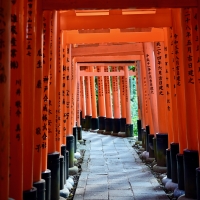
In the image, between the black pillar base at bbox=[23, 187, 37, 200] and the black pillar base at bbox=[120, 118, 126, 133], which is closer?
the black pillar base at bbox=[23, 187, 37, 200]

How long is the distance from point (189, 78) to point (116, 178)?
9.85ft

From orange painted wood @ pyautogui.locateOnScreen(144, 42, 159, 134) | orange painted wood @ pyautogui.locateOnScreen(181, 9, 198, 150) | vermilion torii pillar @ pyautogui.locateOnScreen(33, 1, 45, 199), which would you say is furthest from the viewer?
orange painted wood @ pyautogui.locateOnScreen(144, 42, 159, 134)

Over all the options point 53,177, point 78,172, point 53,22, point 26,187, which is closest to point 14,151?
point 26,187

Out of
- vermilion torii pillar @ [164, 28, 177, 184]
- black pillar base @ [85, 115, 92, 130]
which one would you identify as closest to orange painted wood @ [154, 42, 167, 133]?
vermilion torii pillar @ [164, 28, 177, 184]

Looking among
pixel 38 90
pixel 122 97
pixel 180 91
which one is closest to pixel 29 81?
pixel 38 90

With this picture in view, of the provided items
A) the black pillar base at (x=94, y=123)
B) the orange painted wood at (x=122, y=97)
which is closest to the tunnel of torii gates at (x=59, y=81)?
the orange painted wood at (x=122, y=97)

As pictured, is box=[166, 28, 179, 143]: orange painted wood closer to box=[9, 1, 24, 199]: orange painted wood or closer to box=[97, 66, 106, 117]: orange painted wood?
box=[9, 1, 24, 199]: orange painted wood

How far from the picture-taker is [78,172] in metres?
7.28

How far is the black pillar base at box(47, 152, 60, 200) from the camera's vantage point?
474cm

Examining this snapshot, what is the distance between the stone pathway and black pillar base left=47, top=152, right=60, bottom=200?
65 centimetres

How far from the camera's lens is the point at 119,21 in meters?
5.73

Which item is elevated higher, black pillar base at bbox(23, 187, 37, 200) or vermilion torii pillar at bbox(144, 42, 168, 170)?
vermilion torii pillar at bbox(144, 42, 168, 170)

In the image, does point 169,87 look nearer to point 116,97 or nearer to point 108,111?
point 116,97

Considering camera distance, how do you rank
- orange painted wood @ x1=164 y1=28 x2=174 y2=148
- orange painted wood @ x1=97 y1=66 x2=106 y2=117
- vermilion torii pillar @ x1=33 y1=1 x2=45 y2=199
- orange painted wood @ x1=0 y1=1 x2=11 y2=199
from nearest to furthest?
1. orange painted wood @ x1=0 y1=1 x2=11 y2=199
2. vermilion torii pillar @ x1=33 y1=1 x2=45 y2=199
3. orange painted wood @ x1=164 y1=28 x2=174 y2=148
4. orange painted wood @ x1=97 y1=66 x2=106 y2=117
